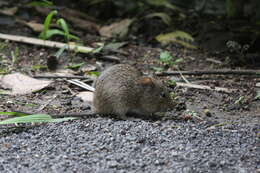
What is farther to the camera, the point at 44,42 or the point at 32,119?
the point at 44,42

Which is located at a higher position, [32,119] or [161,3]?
[161,3]

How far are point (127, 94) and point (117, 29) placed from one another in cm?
483

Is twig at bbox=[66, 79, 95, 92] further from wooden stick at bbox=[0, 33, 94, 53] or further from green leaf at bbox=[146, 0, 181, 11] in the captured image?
green leaf at bbox=[146, 0, 181, 11]

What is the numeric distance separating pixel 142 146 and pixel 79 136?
2.58 feet

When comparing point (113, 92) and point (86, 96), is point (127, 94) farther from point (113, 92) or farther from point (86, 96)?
point (86, 96)

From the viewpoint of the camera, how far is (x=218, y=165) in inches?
161

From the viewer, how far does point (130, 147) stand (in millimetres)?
4484

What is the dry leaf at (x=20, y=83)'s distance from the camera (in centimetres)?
668

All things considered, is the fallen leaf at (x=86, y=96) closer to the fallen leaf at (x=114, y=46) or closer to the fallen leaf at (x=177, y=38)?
the fallen leaf at (x=114, y=46)

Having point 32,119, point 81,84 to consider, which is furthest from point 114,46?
point 32,119

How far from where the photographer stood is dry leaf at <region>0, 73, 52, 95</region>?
6.68m

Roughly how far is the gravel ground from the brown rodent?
0.26 metres

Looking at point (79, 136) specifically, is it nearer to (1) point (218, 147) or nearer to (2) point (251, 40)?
(1) point (218, 147)

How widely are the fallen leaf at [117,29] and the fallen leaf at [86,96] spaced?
11.0ft
